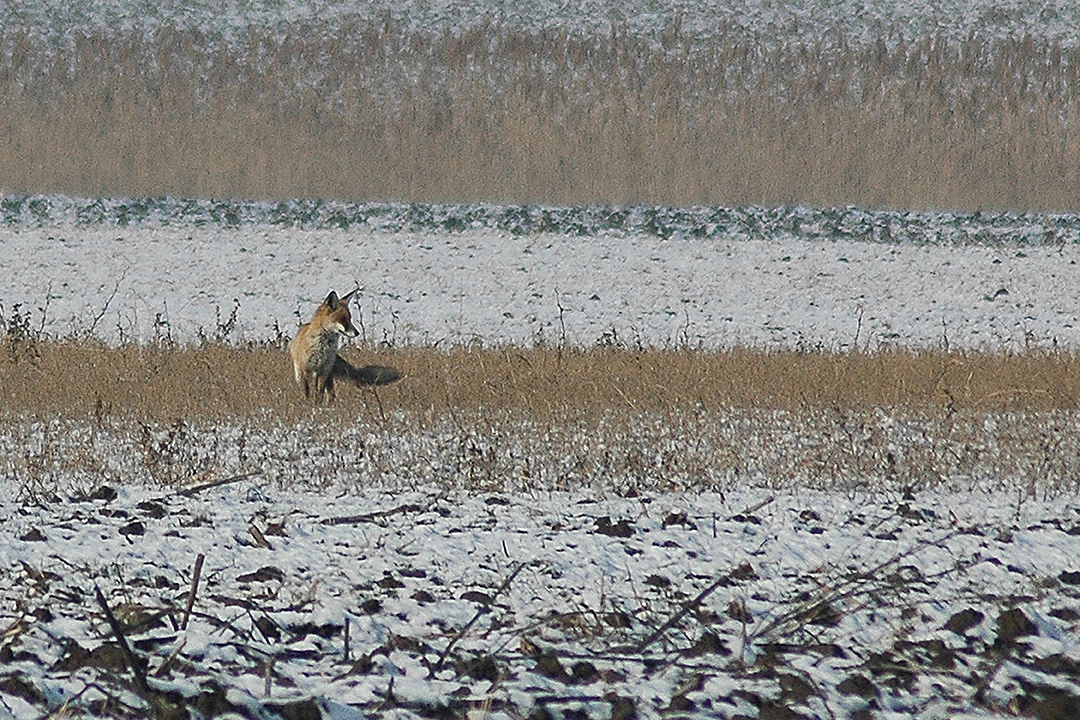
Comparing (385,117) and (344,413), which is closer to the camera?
(344,413)

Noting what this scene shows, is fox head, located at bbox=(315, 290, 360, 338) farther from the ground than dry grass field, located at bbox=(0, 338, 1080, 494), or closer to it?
farther from the ground

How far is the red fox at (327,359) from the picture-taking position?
11703 mm

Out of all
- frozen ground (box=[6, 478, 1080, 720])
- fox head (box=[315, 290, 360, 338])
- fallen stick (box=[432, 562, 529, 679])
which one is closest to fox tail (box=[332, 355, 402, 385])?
fox head (box=[315, 290, 360, 338])

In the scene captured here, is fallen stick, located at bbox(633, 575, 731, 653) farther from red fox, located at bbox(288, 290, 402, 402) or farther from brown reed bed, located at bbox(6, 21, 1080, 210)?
brown reed bed, located at bbox(6, 21, 1080, 210)

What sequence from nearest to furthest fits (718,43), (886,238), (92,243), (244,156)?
(92,243), (886,238), (244,156), (718,43)

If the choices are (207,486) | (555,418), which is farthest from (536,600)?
(555,418)

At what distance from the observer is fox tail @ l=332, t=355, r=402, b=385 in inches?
456

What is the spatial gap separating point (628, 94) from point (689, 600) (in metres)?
27.7

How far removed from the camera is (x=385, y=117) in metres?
32.1

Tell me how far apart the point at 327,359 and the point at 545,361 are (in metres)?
2.51

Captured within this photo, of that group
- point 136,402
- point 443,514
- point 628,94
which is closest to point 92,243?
point 628,94

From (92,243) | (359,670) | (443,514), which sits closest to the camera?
(359,670)

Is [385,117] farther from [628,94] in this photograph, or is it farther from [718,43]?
[718,43]

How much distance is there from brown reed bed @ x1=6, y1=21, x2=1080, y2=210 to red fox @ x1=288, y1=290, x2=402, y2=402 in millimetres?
17941
